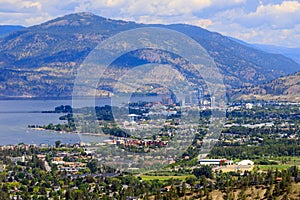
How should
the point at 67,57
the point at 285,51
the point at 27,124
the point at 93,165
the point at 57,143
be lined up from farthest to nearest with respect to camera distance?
the point at 285,51 → the point at 67,57 → the point at 27,124 → the point at 57,143 → the point at 93,165

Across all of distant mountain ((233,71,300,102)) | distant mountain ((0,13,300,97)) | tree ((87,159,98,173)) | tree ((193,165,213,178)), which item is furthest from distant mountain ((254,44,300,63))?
tree ((193,165,213,178))

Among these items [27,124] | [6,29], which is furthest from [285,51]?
[27,124]

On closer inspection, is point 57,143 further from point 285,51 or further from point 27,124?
point 285,51

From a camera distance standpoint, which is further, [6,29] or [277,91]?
[6,29]

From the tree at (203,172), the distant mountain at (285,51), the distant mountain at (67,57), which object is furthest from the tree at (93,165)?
the distant mountain at (285,51)

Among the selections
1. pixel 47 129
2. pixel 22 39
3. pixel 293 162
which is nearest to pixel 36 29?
pixel 22 39

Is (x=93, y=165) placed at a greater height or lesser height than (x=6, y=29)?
lesser
